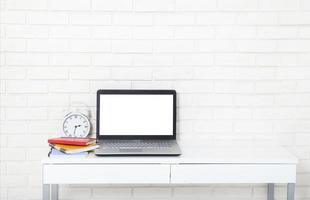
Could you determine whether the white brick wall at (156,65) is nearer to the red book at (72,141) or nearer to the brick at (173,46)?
the brick at (173,46)

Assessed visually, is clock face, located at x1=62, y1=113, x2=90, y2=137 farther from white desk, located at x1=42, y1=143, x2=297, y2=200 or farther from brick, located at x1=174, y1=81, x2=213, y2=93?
brick, located at x1=174, y1=81, x2=213, y2=93

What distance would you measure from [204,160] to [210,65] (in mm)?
634

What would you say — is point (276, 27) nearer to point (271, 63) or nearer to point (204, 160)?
point (271, 63)

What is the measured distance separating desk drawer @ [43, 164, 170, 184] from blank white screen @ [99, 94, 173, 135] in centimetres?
37

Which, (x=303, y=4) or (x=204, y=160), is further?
(x=303, y=4)

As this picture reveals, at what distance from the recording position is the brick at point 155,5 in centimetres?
284

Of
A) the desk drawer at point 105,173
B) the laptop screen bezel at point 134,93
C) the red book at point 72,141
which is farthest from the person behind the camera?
the laptop screen bezel at point 134,93

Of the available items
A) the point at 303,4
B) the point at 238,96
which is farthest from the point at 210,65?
the point at 303,4

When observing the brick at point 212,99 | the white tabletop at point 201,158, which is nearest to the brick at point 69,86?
the white tabletop at point 201,158

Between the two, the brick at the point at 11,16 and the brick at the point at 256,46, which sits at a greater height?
the brick at the point at 11,16

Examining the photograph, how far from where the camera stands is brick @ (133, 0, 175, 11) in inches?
112

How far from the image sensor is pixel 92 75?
2861 millimetres

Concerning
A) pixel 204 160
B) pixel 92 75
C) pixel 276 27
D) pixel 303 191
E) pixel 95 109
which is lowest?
pixel 303 191

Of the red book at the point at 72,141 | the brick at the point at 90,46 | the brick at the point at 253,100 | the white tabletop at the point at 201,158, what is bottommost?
the white tabletop at the point at 201,158
